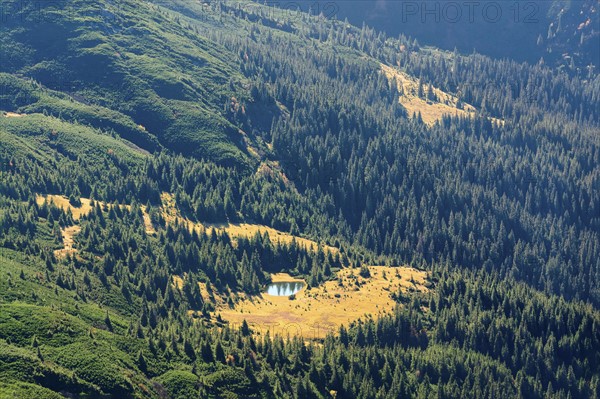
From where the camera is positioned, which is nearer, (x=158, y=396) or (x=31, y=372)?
(x=31, y=372)

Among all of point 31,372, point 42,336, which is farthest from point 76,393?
point 42,336

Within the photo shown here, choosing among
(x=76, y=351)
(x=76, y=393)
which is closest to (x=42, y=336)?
(x=76, y=351)

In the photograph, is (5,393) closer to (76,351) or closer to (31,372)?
(31,372)

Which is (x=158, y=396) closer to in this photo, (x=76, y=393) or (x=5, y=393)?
(x=76, y=393)

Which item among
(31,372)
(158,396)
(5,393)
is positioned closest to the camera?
(5,393)

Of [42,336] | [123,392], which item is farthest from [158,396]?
[42,336]

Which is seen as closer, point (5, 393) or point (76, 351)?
point (5, 393)

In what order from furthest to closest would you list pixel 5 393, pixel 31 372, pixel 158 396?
pixel 158 396 < pixel 31 372 < pixel 5 393
